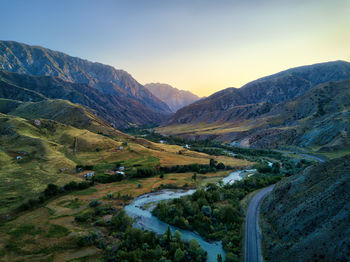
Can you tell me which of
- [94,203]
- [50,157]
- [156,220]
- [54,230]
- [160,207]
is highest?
[50,157]

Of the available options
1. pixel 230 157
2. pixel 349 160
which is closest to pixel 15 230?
pixel 349 160

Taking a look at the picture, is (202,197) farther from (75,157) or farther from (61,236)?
(75,157)

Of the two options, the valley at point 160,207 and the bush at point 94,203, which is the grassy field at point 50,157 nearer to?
the valley at point 160,207

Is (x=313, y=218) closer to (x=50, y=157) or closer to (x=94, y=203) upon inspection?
(x=94, y=203)

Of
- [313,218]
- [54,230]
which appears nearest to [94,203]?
[54,230]

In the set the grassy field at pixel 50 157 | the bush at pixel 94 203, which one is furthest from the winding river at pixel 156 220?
the grassy field at pixel 50 157

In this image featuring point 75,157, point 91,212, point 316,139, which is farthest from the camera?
point 316,139
